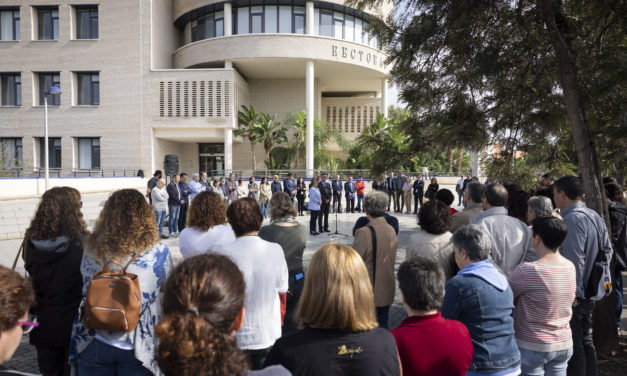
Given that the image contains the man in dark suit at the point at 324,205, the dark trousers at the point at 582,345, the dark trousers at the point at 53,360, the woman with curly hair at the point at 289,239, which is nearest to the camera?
the dark trousers at the point at 53,360

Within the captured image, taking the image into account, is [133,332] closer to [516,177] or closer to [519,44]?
[519,44]

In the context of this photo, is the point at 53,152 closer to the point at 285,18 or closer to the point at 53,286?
the point at 285,18

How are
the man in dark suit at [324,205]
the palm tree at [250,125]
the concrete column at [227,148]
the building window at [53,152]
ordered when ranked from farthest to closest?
the palm tree at [250,125]
the building window at [53,152]
the concrete column at [227,148]
the man in dark suit at [324,205]

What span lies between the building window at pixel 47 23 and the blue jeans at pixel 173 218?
2300 centimetres

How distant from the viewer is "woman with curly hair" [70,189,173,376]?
204 centimetres

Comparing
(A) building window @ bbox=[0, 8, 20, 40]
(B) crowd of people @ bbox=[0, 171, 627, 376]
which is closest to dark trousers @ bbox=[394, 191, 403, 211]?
(B) crowd of people @ bbox=[0, 171, 627, 376]

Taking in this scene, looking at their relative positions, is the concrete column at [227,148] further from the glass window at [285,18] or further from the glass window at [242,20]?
the glass window at [285,18]

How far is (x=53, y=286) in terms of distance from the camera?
2.42 m

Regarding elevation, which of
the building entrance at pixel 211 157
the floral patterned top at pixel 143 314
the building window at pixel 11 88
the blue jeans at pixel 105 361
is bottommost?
the blue jeans at pixel 105 361

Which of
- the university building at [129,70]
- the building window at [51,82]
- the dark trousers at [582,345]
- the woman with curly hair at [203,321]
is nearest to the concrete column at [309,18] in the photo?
the university building at [129,70]

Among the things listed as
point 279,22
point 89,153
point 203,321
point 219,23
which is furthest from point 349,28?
point 203,321

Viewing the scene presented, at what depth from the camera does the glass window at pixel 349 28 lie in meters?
26.8

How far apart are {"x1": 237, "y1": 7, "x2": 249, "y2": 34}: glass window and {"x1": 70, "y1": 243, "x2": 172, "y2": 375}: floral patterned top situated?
2632 centimetres

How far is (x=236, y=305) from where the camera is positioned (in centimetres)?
126
